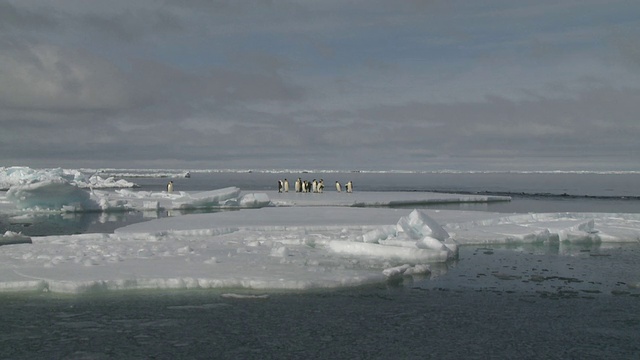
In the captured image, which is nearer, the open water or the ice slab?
the open water

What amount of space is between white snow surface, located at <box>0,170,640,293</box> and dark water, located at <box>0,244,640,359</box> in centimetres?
45

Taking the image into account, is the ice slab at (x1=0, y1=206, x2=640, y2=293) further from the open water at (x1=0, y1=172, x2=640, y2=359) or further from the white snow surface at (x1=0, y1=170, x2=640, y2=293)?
the open water at (x1=0, y1=172, x2=640, y2=359)

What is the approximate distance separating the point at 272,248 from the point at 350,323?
581 centimetres

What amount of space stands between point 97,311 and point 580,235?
1302 centimetres

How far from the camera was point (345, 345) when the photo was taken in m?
6.80

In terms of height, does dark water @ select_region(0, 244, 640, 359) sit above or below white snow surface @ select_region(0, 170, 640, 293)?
below

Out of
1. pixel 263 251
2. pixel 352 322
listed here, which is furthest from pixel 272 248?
pixel 352 322

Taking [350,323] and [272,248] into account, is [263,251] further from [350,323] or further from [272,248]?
[350,323]

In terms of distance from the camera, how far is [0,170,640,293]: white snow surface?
9.63m

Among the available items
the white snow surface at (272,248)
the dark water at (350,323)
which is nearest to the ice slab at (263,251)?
the white snow surface at (272,248)

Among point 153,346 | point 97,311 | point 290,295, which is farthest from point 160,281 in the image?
point 153,346

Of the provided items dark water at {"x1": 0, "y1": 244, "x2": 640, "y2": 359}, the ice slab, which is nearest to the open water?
dark water at {"x1": 0, "y1": 244, "x2": 640, "y2": 359}

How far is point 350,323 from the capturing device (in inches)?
302

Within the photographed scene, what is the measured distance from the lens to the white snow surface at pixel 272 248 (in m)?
9.63
